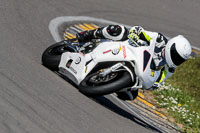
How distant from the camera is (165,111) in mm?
9234

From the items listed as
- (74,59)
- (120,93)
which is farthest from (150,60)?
(74,59)

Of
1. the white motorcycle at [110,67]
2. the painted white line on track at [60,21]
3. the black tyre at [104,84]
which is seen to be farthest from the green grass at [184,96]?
A: the black tyre at [104,84]

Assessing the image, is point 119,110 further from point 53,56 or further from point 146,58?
point 53,56

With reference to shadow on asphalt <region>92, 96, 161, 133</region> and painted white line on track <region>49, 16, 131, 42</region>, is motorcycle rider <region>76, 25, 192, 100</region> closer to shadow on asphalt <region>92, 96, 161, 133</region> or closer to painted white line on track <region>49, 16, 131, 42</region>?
shadow on asphalt <region>92, 96, 161, 133</region>

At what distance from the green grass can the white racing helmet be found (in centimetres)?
224

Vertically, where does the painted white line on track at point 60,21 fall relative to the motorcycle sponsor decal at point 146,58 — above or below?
below

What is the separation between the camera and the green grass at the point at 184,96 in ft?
29.6

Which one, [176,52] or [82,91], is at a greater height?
[176,52]

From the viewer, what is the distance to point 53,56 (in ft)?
25.6

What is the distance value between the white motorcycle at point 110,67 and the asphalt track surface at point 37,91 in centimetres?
29

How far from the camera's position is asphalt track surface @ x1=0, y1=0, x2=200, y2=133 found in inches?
201

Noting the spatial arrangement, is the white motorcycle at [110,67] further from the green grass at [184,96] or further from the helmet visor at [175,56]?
the green grass at [184,96]

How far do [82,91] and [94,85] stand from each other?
245 mm

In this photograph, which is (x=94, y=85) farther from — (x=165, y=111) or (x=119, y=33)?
(x=165, y=111)
